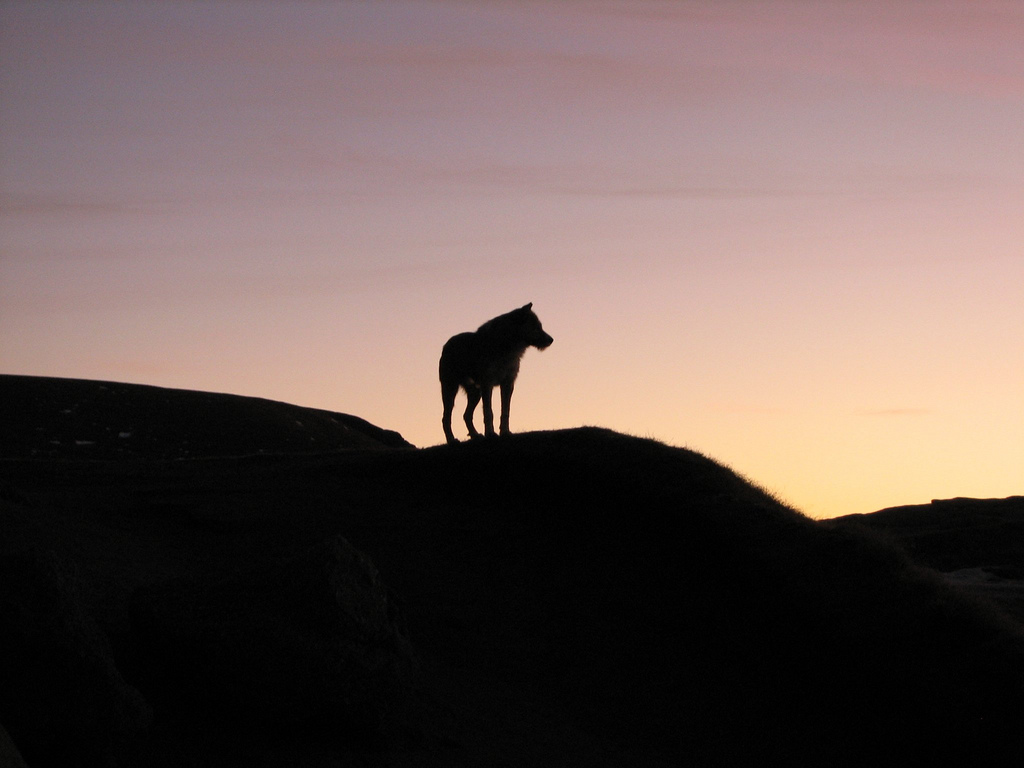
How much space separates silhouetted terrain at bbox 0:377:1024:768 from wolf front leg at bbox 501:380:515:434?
91 cm

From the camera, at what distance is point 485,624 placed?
16.0 metres

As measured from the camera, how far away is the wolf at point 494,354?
21672 mm

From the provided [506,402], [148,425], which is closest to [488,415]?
[506,402]

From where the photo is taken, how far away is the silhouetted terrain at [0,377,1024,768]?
38.9 ft

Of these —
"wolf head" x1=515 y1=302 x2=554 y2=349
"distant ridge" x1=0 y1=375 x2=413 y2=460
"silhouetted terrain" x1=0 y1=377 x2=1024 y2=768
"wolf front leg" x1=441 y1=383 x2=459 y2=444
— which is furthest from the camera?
"distant ridge" x1=0 y1=375 x2=413 y2=460

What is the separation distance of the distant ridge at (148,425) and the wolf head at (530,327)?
35.7 meters

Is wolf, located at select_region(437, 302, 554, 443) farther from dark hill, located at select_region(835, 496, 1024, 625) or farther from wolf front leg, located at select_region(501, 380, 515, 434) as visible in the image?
dark hill, located at select_region(835, 496, 1024, 625)

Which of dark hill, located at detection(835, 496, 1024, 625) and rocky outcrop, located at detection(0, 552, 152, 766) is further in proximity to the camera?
dark hill, located at detection(835, 496, 1024, 625)

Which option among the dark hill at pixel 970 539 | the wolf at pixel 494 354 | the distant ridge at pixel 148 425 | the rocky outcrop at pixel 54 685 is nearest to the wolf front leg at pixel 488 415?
the wolf at pixel 494 354

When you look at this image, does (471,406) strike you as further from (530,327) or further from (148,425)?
(148,425)

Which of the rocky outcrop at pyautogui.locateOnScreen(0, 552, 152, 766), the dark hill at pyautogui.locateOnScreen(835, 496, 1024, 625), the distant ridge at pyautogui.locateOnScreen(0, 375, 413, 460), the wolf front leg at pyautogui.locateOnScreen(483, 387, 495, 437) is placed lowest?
the rocky outcrop at pyautogui.locateOnScreen(0, 552, 152, 766)

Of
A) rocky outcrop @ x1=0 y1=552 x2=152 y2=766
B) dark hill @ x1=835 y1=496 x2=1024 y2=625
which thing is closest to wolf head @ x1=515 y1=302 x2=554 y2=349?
dark hill @ x1=835 y1=496 x2=1024 y2=625

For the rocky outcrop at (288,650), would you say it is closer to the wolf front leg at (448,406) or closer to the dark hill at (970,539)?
the wolf front leg at (448,406)

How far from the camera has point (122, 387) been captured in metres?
70.2
